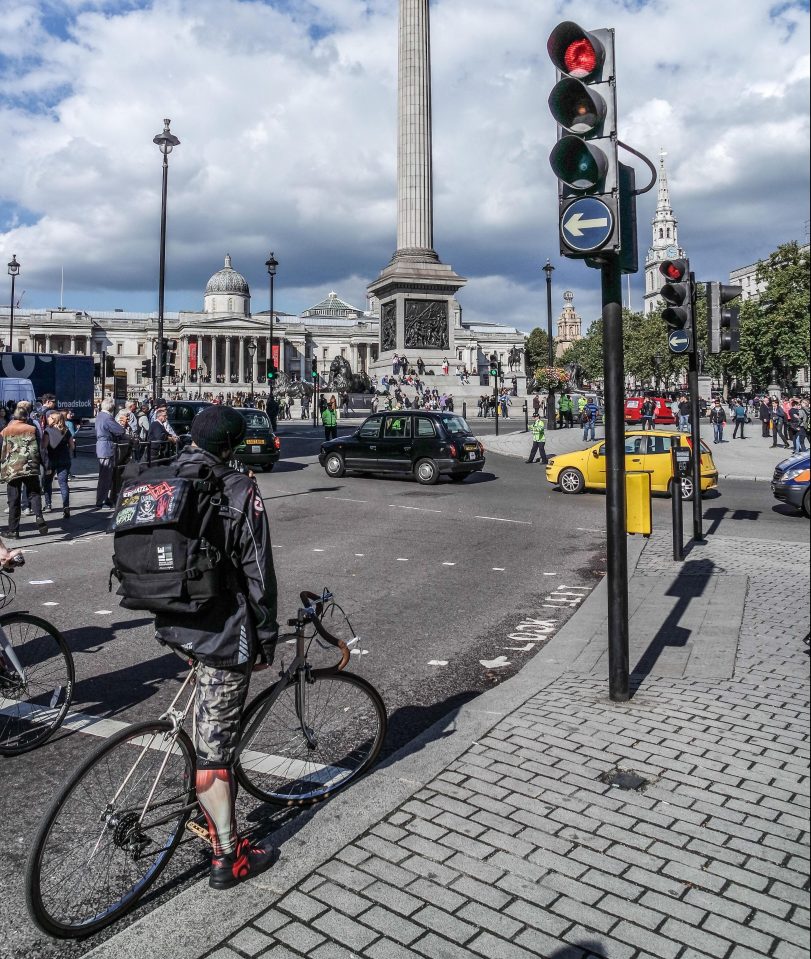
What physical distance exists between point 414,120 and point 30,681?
4862 cm

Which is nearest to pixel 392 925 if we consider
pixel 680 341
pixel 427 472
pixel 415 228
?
pixel 680 341

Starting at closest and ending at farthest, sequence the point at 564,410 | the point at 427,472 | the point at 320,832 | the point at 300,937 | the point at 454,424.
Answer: the point at 300,937 < the point at 320,832 < the point at 427,472 < the point at 454,424 < the point at 564,410

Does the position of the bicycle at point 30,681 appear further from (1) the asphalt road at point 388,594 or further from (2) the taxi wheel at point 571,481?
(2) the taxi wheel at point 571,481

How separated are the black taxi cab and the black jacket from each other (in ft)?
57.4

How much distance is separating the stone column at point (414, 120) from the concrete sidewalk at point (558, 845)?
4646cm

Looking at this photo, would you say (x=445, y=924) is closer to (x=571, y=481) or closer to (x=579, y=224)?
(x=579, y=224)

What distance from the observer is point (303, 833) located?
3873mm

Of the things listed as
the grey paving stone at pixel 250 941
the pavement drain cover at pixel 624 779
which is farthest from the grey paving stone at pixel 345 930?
the pavement drain cover at pixel 624 779

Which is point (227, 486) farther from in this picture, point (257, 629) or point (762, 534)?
point (762, 534)

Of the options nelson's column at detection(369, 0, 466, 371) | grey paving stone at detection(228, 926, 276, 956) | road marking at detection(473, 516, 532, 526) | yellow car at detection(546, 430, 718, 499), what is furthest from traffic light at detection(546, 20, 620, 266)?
nelson's column at detection(369, 0, 466, 371)

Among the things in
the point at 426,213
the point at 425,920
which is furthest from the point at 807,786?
the point at 426,213

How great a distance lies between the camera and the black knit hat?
3605 millimetres

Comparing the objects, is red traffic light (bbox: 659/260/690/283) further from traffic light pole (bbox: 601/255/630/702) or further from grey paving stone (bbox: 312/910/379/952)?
grey paving stone (bbox: 312/910/379/952)

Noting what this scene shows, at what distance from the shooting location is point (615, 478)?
214 inches
